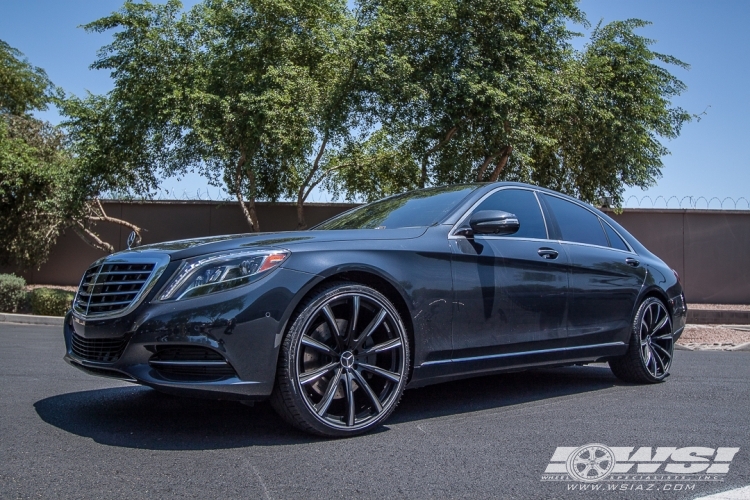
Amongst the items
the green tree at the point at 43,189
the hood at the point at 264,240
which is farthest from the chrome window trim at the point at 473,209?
the green tree at the point at 43,189

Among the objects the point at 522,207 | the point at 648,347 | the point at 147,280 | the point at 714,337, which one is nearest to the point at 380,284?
the point at 147,280

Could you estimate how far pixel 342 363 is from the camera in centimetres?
388

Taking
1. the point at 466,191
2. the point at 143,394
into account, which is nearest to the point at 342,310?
the point at 466,191

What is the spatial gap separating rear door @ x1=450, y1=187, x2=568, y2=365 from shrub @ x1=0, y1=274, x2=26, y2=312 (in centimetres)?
1246

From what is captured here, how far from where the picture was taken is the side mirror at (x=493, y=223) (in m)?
4.50

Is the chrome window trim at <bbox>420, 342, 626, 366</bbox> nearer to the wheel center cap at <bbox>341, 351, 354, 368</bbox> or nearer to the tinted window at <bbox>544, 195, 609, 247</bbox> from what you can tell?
the wheel center cap at <bbox>341, 351, 354, 368</bbox>

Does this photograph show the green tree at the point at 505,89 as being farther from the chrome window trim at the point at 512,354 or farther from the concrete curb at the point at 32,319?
the chrome window trim at the point at 512,354

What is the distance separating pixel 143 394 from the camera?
16.6 feet

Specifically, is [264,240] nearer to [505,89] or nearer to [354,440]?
[354,440]

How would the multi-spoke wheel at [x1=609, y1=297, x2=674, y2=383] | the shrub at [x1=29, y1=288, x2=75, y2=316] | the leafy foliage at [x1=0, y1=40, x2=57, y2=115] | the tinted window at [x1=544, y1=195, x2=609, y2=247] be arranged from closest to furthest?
the tinted window at [x1=544, y1=195, x2=609, y2=247]
the multi-spoke wheel at [x1=609, y1=297, x2=674, y2=383]
the shrub at [x1=29, y1=288, x2=75, y2=316]
the leafy foliage at [x1=0, y1=40, x2=57, y2=115]

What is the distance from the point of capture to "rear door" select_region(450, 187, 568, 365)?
452cm

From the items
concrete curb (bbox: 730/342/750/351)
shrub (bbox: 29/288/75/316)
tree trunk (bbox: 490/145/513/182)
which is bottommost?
concrete curb (bbox: 730/342/750/351)

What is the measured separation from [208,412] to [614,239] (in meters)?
3.60

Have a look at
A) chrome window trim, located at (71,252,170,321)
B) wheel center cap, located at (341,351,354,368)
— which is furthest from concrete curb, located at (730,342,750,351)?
chrome window trim, located at (71,252,170,321)
